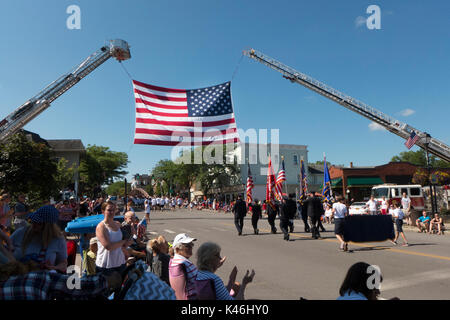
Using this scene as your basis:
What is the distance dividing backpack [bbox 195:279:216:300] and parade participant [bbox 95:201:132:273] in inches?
72.0

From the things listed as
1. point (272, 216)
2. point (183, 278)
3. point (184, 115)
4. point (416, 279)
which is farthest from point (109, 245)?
point (272, 216)

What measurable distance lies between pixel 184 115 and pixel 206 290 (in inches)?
350

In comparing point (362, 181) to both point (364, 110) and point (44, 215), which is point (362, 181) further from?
point (44, 215)

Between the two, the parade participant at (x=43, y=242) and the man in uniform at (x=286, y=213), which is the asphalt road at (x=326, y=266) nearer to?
the man in uniform at (x=286, y=213)

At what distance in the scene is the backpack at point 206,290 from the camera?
128 inches

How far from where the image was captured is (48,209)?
3.65 meters

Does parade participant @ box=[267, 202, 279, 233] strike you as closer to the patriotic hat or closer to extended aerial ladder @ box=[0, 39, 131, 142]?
the patriotic hat

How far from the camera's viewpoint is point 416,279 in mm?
6500

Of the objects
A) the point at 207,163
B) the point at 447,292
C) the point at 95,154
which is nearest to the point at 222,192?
the point at 207,163

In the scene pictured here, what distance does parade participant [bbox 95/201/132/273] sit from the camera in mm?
4566

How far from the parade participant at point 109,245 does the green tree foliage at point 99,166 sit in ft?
Result: 198

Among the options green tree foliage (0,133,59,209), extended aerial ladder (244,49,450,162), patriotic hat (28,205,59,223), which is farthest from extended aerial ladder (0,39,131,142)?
patriotic hat (28,205,59,223)

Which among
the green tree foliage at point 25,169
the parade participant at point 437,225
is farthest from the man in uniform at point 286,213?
the green tree foliage at point 25,169
